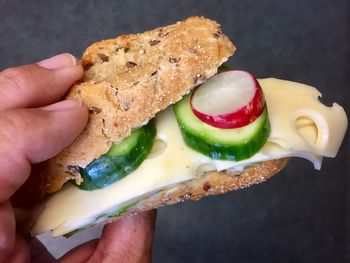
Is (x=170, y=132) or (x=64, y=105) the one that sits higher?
(x=64, y=105)

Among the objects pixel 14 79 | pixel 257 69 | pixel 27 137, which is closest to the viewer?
pixel 27 137

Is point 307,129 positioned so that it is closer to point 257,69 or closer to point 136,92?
point 136,92

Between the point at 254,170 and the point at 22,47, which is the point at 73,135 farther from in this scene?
the point at 22,47

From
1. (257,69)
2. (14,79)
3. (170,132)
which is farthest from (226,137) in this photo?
(257,69)

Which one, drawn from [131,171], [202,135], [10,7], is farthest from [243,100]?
[10,7]

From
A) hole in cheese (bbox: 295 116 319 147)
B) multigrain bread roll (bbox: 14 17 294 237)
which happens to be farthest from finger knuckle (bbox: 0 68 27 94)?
hole in cheese (bbox: 295 116 319 147)
